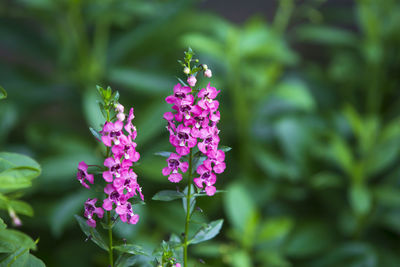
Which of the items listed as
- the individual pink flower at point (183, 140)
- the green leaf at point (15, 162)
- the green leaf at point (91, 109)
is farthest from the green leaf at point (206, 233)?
the green leaf at point (91, 109)

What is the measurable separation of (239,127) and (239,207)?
359mm

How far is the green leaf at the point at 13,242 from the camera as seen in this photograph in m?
0.68

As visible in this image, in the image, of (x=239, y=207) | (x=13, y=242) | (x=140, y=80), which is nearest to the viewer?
(x=13, y=242)

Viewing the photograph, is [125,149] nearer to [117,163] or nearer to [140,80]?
[117,163]

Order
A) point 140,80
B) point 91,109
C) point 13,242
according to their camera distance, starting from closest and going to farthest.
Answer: point 13,242, point 91,109, point 140,80

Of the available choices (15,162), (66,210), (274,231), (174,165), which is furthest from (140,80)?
(174,165)

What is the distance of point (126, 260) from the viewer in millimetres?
692

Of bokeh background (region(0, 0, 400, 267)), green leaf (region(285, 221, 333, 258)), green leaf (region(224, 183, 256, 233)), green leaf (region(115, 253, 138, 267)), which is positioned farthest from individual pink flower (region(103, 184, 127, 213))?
green leaf (region(285, 221, 333, 258))

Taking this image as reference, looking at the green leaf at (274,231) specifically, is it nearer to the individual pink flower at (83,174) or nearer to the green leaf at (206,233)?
the green leaf at (206,233)

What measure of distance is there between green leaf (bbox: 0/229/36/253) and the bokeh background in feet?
2.32

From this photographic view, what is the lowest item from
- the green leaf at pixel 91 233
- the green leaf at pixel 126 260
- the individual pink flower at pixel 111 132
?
the green leaf at pixel 126 260

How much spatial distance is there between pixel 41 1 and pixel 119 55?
0.34 meters

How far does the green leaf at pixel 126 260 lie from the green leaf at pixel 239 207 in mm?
827

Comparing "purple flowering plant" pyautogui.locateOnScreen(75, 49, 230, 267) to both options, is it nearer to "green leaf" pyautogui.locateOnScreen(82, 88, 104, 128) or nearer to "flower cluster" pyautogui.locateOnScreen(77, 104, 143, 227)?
"flower cluster" pyautogui.locateOnScreen(77, 104, 143, 227)
